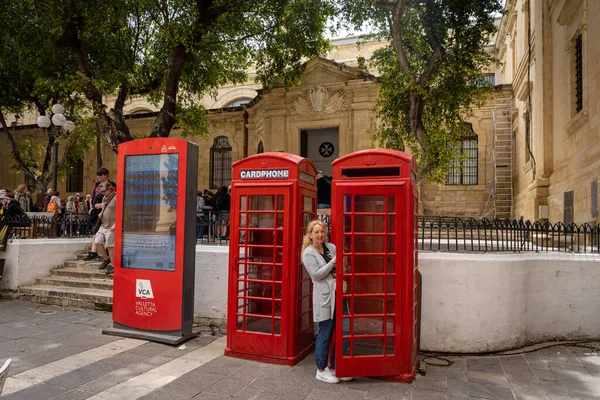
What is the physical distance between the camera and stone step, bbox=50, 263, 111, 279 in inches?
353

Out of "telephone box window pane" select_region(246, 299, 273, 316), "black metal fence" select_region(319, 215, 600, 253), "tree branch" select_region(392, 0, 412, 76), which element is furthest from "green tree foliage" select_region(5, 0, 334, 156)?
"black metal fence" select_region(319, 215, 600, 253)

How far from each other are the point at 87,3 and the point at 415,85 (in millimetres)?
10304

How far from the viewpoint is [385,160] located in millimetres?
4875

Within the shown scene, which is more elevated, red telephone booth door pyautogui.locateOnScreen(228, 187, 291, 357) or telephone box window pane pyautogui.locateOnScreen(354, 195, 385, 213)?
telephone box window pane pyautogui.locateOnScreen(354, 195, 385, 213)

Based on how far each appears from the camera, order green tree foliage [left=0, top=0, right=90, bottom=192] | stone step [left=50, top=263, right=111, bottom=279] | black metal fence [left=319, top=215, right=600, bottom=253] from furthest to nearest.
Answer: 1. green tree foliage [left=0, top=0, right=90, bottom=192]
2. stone step [left=50, top=263, right=111, bottom=279]
3. black metal fence [left=319, top=215, right=600, bottom=253]

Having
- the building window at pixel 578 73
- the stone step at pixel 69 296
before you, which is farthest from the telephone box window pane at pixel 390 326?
the building window at pixel 578 73

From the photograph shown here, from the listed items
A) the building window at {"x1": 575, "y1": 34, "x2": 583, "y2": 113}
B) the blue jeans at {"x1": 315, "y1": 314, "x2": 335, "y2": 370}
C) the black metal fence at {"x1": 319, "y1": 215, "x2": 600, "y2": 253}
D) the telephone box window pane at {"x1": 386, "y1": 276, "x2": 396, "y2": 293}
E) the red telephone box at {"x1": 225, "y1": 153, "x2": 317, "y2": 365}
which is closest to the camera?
the blue jeans at {"x1": 315, "y1": 314, "x2": 335, "y2": 370}

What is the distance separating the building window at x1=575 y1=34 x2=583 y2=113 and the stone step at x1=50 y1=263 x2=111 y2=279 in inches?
496

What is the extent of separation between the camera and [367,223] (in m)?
5.12

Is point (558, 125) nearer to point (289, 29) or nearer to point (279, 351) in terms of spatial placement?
point (289, 29)

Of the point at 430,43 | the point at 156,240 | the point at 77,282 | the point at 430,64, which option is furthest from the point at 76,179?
the point at 156,240

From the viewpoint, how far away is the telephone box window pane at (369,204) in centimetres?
502

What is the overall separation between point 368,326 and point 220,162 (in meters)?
20.0

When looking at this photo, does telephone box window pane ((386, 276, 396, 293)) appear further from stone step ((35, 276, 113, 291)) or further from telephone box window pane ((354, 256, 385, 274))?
stone step ((35, 276, 113, 291))
